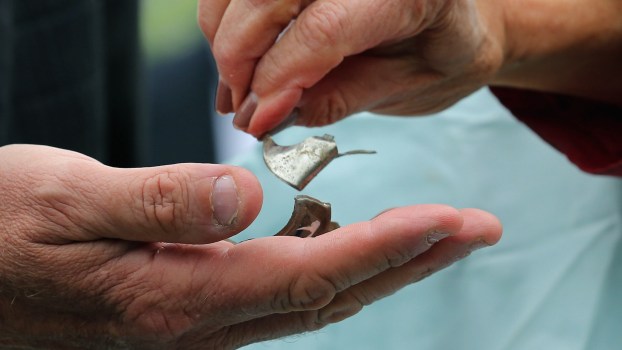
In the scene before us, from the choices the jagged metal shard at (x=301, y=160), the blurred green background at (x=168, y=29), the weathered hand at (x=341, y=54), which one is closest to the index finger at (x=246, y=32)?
the weathered hand at (x=341, y=54)

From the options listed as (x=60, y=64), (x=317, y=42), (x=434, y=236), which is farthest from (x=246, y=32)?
(x=60, y=64)

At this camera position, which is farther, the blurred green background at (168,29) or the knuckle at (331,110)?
the blurred green background at (168,29)

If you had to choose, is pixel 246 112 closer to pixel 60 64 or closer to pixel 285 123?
pixel 285 123

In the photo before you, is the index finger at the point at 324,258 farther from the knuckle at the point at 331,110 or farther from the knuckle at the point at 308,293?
the knuckle at the point at 331,110

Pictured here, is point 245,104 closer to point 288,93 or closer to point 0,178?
point 288,93

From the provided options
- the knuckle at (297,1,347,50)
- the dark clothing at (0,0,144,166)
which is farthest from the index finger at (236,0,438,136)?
the dark clothing at (0,0,144,166)
